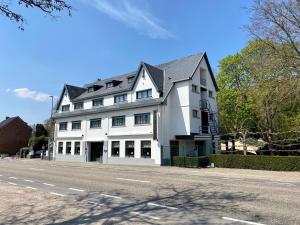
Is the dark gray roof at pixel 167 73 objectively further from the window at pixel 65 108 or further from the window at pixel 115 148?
the window at pixel 115 148

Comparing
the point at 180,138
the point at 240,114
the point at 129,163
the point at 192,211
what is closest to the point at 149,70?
the point at 180,138

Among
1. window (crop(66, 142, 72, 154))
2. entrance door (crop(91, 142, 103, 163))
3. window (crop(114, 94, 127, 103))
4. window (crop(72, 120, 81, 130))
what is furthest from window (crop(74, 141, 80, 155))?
window (crop(114, 94, 127, 103))

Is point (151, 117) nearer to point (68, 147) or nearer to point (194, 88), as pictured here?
point (194, 88)

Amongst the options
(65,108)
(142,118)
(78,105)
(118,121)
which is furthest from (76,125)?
(142,118)

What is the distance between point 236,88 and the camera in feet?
140

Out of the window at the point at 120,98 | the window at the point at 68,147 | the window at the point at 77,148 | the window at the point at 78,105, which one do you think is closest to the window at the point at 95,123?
the window at the point at 120,98

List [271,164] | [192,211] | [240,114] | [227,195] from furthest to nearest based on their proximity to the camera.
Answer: [240,114]
[271,164]
[227,195]
[192,211]

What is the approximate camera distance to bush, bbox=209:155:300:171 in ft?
74.8

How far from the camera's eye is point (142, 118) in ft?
109

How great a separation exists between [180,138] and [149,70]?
8799 millimetres

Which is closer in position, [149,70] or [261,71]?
[261,71]

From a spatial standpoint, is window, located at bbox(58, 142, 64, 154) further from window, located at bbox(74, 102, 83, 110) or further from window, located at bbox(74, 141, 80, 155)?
window, located at bbox(74, 102, 83, 110)

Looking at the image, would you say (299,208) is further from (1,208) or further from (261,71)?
(261,71)

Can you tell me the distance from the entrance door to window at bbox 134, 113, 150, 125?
24.9ft
